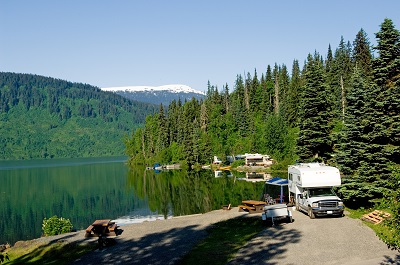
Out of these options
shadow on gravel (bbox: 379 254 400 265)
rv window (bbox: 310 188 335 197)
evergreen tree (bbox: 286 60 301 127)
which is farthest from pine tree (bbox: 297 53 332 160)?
evergreen tree (bbox: 286 60 301 127)

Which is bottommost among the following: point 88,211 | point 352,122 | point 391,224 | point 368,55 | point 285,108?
point 88,211

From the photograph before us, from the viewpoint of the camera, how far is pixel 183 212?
163 feet

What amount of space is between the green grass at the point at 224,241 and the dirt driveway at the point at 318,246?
720 millimetres

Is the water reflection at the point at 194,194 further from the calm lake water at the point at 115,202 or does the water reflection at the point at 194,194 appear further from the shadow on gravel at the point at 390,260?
the shadow on gravel at the point at 390,260

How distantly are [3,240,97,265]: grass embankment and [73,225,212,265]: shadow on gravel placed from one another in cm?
124

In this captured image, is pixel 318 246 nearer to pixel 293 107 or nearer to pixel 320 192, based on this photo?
pixel 320 192

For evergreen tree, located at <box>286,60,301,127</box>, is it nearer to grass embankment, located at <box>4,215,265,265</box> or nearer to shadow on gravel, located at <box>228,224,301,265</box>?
grass embankment, located at <box>4,215,265,265</box>

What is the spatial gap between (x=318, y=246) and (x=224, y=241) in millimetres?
5711

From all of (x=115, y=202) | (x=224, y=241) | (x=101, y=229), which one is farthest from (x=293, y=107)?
(x=224, y=241)

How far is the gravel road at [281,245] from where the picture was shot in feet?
63.3

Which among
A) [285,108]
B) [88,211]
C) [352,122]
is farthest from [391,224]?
[285,108]

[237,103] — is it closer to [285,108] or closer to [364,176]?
[285,108]

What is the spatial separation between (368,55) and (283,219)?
7299 cm

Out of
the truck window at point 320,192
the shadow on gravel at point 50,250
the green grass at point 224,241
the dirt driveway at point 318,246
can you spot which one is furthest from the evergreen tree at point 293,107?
the shadow on gravel at point 50,250
